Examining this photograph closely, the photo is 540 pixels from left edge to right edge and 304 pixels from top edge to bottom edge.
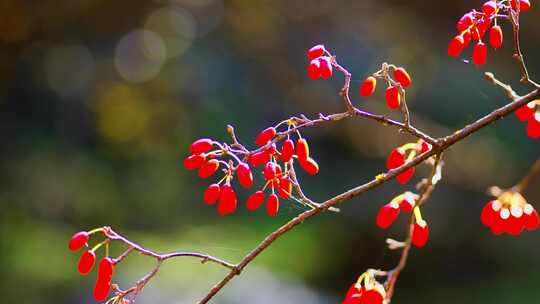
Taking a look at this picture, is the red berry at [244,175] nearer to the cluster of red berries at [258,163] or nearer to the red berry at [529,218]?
the cluster of red berries at [258,163]

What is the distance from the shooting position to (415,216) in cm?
98

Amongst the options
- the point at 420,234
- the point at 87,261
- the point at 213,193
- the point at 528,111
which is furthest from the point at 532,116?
the point at 87,261

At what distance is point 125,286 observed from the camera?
326 cm

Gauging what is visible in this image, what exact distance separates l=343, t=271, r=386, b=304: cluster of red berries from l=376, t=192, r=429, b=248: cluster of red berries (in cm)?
8

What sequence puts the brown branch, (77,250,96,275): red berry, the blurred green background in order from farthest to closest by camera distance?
1. the blurred green background
2. (77,250,96,275): red berry
3. the brown branch

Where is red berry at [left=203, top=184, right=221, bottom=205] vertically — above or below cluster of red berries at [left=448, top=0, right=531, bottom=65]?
below

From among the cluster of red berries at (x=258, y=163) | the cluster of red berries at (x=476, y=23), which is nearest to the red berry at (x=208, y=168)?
the cluster of red berries at (x=258, y=163)

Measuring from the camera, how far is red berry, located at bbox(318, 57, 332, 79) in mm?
915

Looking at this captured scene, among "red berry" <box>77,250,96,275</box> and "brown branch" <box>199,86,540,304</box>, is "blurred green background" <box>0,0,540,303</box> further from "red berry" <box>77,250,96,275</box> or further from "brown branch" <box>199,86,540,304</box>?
"brown branch" <box>199,86,540,304</box>

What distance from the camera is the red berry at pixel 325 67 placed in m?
0.92

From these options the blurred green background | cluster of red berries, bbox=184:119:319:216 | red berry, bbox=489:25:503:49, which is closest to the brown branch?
cluster of red berries, bbox=184:119:319:216

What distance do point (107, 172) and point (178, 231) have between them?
2.28ft

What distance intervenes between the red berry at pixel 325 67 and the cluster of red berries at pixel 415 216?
0.19m

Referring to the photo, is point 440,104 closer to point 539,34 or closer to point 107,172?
point 539,34
